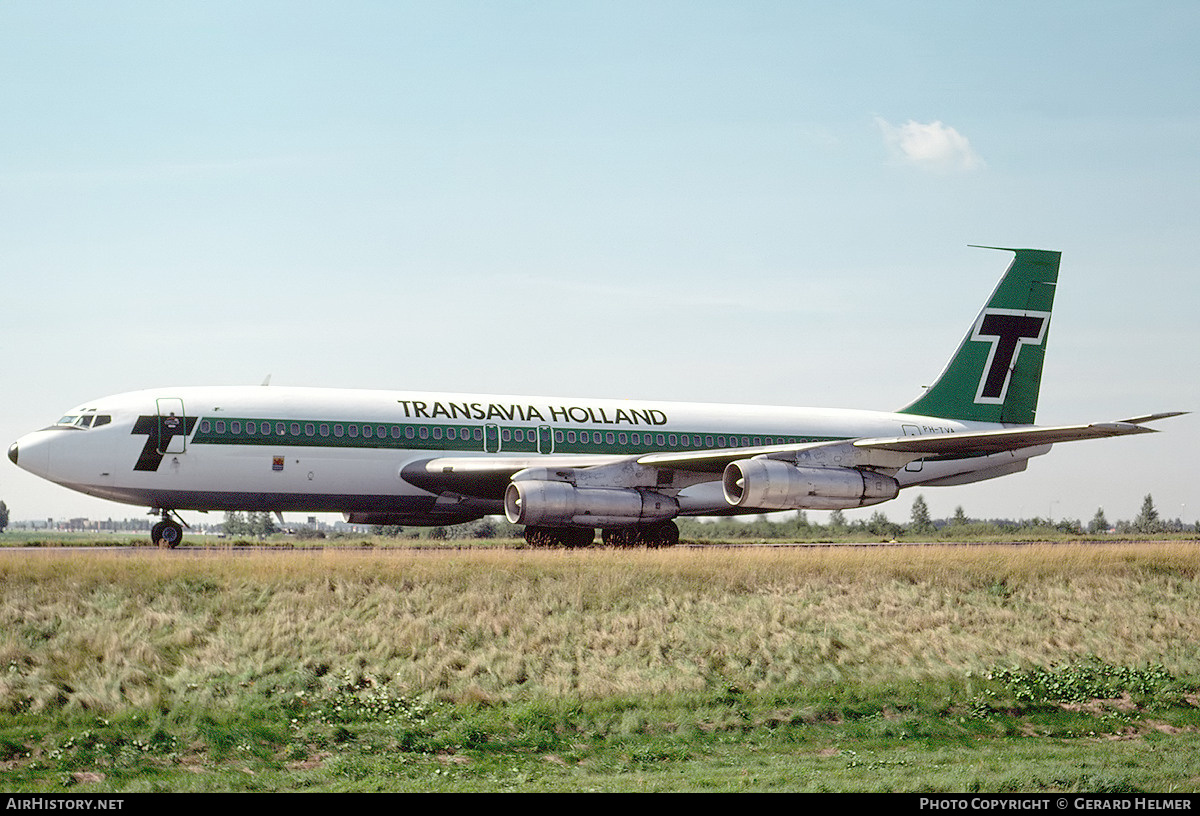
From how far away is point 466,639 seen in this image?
63.3 feet

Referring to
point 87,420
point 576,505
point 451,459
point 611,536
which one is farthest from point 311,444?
point 611,536

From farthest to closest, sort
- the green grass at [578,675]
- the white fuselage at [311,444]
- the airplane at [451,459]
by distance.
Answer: the white fuselage at [311,444] < the airplane at [451,459] < the green grass at [578,675]

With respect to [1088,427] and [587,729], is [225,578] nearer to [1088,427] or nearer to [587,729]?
[587,729]

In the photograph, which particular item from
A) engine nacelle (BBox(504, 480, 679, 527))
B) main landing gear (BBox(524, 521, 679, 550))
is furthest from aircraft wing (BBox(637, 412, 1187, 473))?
main landing gear (BBox(524, 521, 679, 550))

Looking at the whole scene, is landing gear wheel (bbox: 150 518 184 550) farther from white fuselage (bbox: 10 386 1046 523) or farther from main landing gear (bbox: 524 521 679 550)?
main landing gear (bbox: 524 521 679 550)

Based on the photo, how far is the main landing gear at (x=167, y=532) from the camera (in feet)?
98.1

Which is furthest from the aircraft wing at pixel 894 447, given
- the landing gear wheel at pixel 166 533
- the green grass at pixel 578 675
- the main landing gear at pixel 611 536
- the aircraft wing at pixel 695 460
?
the landing gear wheel at pixel 166 533

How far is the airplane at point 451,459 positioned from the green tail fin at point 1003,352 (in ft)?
28.8

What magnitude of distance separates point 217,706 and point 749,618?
9448 millimetres

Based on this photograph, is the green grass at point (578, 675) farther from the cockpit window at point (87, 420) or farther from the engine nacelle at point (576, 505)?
the cockpit window at point (87, 420)

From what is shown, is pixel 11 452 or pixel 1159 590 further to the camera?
pixel 11 452

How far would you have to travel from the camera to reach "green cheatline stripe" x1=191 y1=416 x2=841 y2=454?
2994 centimetres

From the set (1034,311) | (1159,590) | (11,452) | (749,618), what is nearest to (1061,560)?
(1159,590)

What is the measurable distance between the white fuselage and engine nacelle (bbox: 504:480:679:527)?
1470mm
